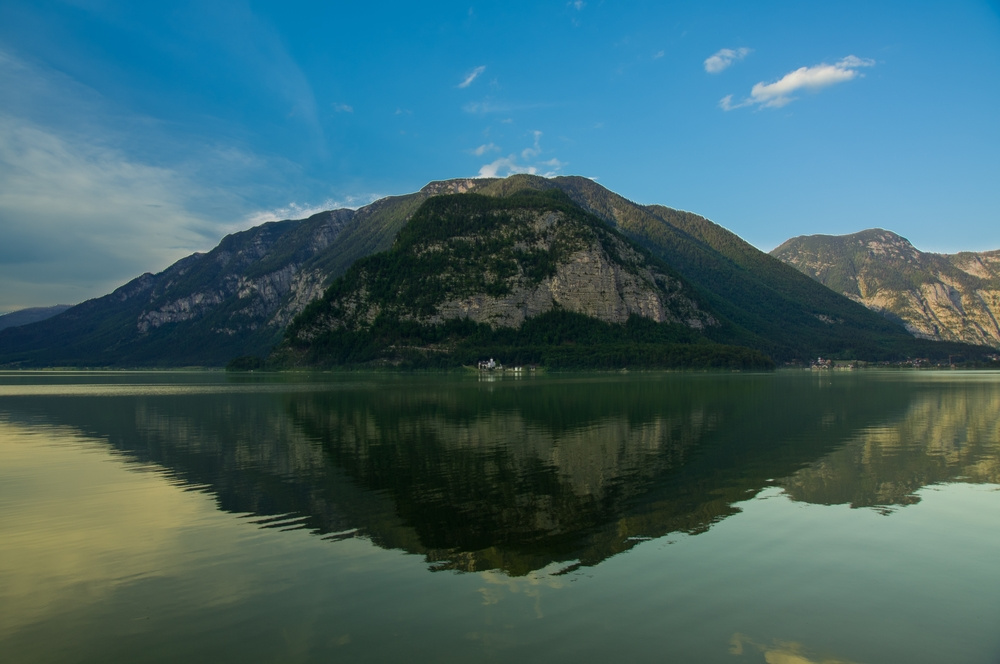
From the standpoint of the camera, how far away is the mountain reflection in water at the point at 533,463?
1731 centimetres

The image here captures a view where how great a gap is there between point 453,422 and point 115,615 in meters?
30.9

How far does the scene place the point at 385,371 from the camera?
17638 centimetres

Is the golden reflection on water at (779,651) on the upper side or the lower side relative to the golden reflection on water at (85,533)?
lower

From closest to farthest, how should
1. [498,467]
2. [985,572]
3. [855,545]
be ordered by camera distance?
1. [985,572]
2. [855,545]
3. [498,467]

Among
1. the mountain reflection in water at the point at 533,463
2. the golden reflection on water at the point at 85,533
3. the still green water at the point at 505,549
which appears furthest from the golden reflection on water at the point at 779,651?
the golden reflection on water at the point at 85,533

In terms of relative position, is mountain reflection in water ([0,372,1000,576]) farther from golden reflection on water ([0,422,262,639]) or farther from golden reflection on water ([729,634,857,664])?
golden reflection on water ([729,634,857,664])

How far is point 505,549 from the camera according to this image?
50.0 feet

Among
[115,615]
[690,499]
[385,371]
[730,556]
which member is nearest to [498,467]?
[690,499]

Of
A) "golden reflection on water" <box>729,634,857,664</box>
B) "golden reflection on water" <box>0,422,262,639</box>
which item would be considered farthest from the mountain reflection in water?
"golden reflection on water" <box>729,634,857,664</box>

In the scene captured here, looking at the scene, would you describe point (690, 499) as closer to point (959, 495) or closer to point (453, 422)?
point (959, 495)

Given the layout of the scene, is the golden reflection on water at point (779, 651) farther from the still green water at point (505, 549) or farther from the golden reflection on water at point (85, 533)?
the golden reflection on water at point (85, 533)

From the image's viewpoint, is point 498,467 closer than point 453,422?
Yes

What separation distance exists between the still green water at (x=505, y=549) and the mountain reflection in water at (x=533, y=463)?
158 mm

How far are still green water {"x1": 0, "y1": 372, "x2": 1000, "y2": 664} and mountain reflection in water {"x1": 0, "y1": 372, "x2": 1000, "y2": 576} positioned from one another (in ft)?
0.52
